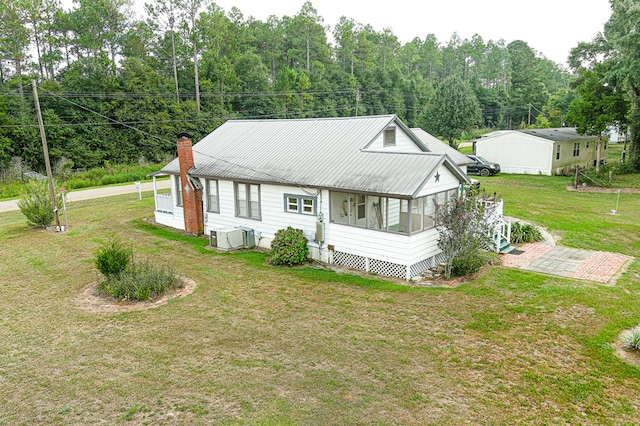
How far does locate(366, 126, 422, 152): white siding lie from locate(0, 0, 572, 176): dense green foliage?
872 inches

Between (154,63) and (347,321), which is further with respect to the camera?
(154,63)

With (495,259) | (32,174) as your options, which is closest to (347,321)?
(495,259)

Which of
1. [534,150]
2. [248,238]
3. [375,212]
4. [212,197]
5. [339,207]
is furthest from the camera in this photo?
[534,150]

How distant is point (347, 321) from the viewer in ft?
34.6

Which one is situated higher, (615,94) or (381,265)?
(615,94)

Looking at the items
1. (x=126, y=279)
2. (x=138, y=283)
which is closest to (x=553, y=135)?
(x=138, y=283)

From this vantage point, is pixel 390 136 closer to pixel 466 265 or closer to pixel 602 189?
pixel 466 265

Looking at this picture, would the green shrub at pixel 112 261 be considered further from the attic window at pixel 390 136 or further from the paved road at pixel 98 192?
the paved road at pixel 98 192

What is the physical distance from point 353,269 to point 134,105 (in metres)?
39.0

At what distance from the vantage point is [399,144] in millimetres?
17406

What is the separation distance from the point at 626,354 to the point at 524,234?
8780 mm

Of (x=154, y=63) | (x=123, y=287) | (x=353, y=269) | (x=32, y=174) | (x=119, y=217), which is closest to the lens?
(x=123, y=287)

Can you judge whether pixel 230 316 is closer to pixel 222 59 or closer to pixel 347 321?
pixel 347 321

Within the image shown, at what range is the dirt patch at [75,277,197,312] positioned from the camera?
11438 millimetres
